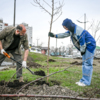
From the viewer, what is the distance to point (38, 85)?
3.45 metres

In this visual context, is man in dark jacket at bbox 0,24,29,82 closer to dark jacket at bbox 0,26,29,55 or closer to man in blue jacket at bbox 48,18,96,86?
dark jacket at bbox 0,26,29,55

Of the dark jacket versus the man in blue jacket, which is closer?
the man in blue jacket

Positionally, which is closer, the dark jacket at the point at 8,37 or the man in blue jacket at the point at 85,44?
the man in blue jacket at the point at 85,44

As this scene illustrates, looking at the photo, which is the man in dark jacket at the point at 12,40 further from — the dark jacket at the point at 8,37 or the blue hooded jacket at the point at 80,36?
the blue hooded jacket at the point at 80,36

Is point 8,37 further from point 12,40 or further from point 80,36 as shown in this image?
point 80,36

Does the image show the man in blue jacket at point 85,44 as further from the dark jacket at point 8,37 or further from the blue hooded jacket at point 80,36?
the dark jacket at point 8,37

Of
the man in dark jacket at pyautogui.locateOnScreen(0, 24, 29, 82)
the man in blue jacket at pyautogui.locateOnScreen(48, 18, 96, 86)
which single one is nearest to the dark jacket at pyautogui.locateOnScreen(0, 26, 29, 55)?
the man in dark jacket at pyautogui.locateOnScreen(0, 24, 29, 82)

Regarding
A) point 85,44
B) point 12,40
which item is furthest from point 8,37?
point 85,44

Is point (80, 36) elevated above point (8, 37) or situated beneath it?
elevated above

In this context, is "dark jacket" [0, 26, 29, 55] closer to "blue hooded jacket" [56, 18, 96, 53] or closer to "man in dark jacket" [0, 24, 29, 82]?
"man in dark jacket" [0, 24, 29, 82]

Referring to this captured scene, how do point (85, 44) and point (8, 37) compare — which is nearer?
point (85, 44)

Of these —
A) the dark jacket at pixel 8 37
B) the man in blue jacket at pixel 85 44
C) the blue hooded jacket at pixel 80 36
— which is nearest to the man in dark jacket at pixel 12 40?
the dark jacket at pixel 8 37

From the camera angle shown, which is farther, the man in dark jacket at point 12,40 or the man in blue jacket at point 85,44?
the man in dark jacket at point 12,40

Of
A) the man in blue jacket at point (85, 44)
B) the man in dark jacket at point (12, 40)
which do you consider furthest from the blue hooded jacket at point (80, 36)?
the man in dark jacket at point (12, 40)
